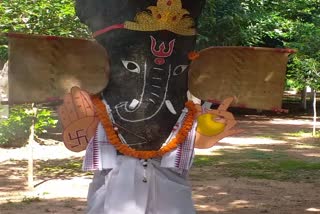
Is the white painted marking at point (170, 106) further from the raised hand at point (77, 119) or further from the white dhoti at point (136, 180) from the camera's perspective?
the raised hand at point (77, 119)

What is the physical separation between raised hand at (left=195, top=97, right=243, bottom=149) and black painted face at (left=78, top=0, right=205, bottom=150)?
0.72ft

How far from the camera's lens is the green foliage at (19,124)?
13.1 m

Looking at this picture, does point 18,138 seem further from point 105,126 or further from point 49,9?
point 105,126

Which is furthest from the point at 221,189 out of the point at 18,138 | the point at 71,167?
the point at 18,138

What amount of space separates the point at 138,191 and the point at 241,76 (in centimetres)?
98

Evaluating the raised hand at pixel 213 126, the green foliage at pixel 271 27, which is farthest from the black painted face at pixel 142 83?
the green foliage at pixel 271 27

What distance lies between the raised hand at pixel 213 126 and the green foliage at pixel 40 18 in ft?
16.9

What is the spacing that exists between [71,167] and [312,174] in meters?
4.52

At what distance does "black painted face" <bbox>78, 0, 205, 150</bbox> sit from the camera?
3539 millimetres

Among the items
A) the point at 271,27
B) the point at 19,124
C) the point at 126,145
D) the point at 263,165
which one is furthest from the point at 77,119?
the point at 271,27

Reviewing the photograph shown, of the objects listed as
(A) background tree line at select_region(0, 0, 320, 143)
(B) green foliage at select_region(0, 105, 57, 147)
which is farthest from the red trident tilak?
(B) green foliage at select_region(0, 105, 57, 147)

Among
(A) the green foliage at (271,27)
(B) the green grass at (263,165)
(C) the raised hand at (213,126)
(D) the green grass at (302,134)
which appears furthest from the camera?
(D) the green grass at (302,134)

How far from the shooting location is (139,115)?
3.55 meters

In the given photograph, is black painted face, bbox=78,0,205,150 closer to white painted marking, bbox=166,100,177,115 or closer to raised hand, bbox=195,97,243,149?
white painted marking, bbox=166,100,177,115
